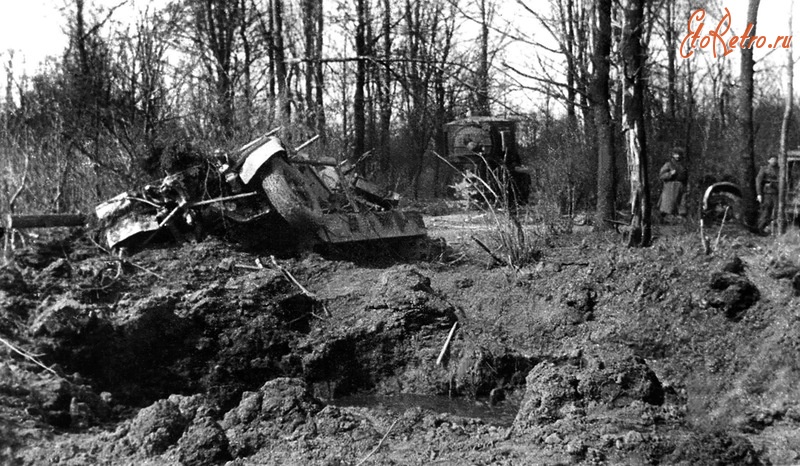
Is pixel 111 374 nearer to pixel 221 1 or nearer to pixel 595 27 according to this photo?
pixel 595 27

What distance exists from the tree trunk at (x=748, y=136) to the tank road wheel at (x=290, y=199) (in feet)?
23.5

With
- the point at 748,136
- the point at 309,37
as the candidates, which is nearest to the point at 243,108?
the point at 748,136

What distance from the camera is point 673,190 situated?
15.2m

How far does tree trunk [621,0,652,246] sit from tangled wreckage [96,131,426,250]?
11.6 feet

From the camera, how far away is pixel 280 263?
408 inches

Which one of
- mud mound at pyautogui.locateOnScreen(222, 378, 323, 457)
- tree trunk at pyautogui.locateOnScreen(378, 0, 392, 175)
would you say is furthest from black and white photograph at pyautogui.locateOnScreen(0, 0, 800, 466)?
Answer: tree trunk at pyautogui.locateOnScreen(378, 0, 392, 175)

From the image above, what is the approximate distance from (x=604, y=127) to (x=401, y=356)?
5.03 meters

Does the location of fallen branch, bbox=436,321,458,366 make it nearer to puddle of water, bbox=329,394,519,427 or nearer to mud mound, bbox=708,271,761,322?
puddle of water, bbox=329,394,519,427

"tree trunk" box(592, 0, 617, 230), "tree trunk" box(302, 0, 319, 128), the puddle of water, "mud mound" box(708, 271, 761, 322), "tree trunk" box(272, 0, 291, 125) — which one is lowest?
the puddle of water

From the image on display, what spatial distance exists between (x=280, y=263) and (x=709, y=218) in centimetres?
791

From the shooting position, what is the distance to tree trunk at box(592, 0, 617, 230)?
455 inches

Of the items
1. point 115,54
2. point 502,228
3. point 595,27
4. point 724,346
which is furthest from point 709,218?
point 115,54

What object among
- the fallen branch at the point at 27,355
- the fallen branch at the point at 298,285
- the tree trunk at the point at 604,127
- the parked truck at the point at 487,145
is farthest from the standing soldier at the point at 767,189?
the fallen branch at the point at 27,355

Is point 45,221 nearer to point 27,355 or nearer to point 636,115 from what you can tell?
point 27,355
